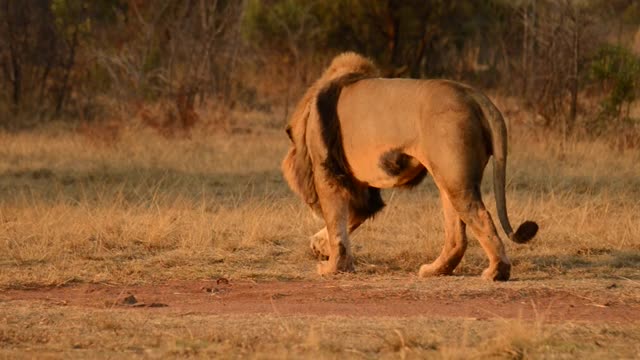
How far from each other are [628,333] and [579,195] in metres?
5.60

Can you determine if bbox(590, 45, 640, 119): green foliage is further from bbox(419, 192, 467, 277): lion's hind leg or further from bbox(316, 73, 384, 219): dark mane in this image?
bbox(419, 192, 467, 277): lion's hind leg

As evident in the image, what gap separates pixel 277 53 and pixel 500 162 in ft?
59.1

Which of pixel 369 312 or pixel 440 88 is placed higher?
pixel 440 88

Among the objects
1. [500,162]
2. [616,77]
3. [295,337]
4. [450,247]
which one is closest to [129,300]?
[295,337]

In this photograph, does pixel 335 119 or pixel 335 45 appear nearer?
pixel 335 119

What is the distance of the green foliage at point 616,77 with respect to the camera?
15.9m

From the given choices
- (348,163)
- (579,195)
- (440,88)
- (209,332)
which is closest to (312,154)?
(348,163)

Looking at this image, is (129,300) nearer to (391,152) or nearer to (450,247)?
(391,152)

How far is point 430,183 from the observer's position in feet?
41.3

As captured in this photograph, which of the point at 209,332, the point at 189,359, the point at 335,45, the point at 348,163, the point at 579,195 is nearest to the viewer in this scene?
the point at 189,359

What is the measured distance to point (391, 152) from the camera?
7.79 metres

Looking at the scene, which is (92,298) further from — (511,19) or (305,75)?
(511,19)

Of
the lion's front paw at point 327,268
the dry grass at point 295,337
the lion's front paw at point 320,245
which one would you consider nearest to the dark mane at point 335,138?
the lion's front paw at point 320,245

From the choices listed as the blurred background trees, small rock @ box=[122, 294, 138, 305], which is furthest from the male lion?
the blurred background trees
